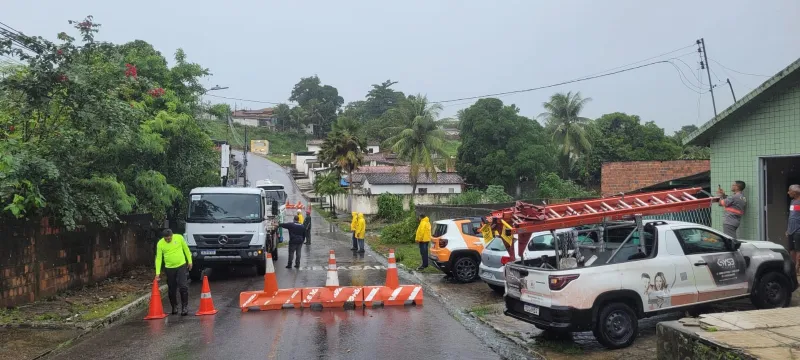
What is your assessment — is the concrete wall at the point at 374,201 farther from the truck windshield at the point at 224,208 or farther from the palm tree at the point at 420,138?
the truck windshield at the point at 224,208

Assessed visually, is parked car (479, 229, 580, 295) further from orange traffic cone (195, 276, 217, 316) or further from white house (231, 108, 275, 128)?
white house (231, 108, 275, 128)

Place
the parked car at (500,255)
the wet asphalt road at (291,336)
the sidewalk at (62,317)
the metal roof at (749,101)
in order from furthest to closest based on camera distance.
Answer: the parked car at (500,255)
the metal roof at (749,101)
the sidewalk at (62,317)
the wet asphalt road at (291,336)

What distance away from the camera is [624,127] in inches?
2189

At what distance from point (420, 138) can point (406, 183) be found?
8.59 m

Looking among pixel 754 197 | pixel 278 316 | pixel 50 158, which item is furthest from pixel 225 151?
pixel 754 197

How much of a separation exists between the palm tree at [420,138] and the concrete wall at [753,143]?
3215cm

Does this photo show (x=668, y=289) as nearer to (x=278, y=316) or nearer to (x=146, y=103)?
(x=278, y=316)

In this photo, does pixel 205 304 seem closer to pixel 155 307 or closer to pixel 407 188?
pixel 155 307

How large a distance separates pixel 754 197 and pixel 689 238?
4.90 meters

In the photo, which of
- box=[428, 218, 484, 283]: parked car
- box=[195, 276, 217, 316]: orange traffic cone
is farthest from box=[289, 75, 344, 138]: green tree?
box=[195, 276, 217, 316]: orange traffic cone

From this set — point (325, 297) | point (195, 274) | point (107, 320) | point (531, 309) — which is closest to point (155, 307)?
point (107, 320)

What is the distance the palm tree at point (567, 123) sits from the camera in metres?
55.1

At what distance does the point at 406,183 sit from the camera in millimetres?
54500

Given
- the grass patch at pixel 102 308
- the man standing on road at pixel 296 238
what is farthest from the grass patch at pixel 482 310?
the man standing on road at pixel 296 238
